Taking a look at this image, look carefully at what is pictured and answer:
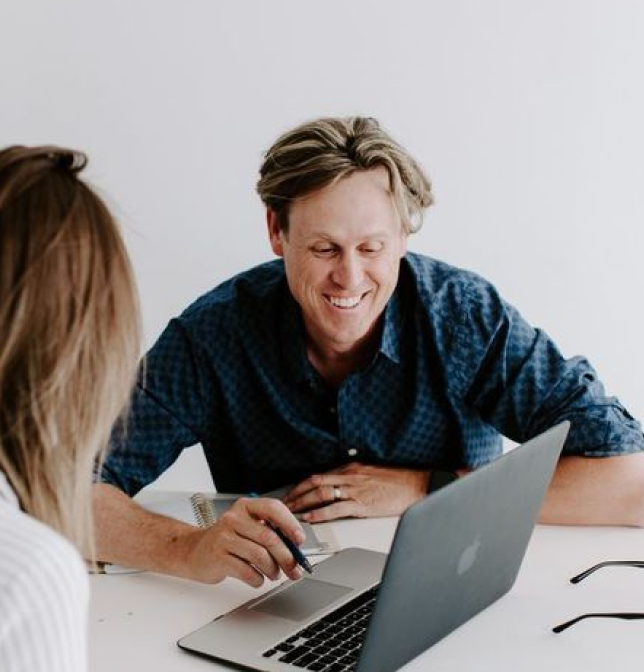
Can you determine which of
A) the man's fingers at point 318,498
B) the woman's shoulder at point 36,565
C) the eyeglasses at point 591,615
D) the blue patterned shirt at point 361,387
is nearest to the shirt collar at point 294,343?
the blue patterned shirt at point 361,387

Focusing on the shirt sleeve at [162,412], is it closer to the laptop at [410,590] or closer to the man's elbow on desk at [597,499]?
the laptop at [410,590]

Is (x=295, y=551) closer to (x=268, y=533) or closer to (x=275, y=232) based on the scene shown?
(x=268, y=533)

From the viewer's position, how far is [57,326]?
0.90m

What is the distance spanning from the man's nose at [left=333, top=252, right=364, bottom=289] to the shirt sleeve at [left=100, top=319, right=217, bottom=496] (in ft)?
1.00

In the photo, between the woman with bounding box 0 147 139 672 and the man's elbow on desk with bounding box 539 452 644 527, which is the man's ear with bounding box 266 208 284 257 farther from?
the woman with bounding box 0 147 139 672

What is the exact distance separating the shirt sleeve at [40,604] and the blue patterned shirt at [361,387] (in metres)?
1.07

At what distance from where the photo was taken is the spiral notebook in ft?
5.37

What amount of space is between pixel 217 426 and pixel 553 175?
120 cm

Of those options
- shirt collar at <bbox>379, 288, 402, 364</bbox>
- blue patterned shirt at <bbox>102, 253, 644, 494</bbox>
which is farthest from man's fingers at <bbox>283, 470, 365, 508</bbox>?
shirt collar at <bbox>379, 288, 402, 364</bbox>

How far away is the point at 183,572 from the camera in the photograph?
1530 millimetres

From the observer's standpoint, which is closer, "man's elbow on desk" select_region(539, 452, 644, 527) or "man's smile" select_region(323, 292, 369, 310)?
"man's elbow on desk" select_region(539, 452, 644, 527)

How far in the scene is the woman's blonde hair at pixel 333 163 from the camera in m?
1.84

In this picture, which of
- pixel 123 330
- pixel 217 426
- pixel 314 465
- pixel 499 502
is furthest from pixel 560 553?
pixel 123 330

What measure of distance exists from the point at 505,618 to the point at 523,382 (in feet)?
1.87
